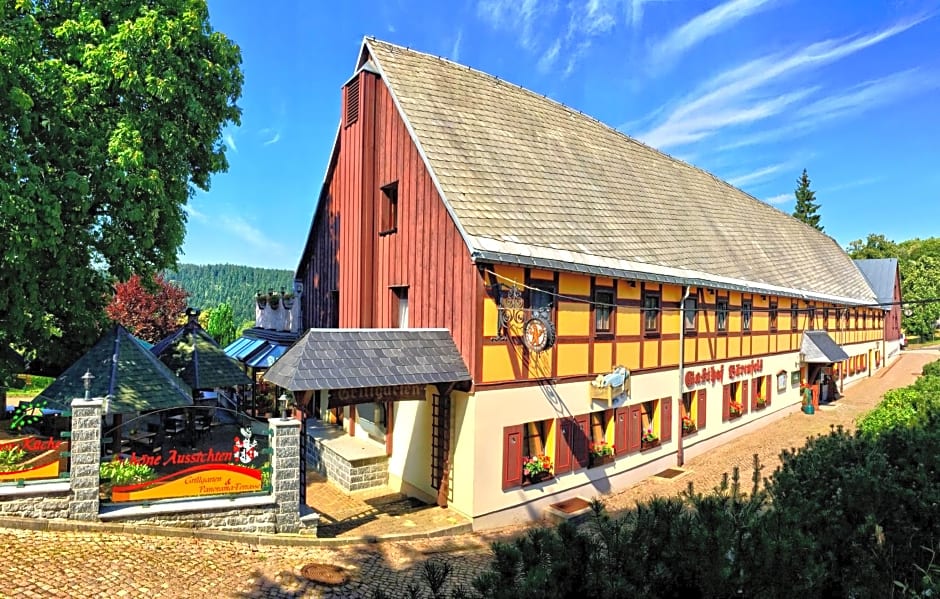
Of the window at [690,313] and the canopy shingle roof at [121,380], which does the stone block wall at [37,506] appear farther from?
the window at [690,313]

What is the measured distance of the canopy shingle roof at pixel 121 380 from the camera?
12.1 meters

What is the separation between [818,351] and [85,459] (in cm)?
2579

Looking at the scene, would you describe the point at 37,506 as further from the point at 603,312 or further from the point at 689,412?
the point at 689,412

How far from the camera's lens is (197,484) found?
29.7 ft

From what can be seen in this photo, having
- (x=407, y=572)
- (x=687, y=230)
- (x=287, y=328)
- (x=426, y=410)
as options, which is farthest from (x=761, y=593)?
(x=287, y=328)

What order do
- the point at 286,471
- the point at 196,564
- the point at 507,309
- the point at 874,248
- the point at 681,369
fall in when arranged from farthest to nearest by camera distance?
1. the point at 874,248
2. the point at 681,369
3. the point at 507,309
4. the point at 286,471
5. the point at 196,564

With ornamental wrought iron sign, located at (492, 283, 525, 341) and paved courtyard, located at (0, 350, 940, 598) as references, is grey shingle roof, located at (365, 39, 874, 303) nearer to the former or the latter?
ornamental wrought iron sign, located at (492, 283, 525, 341)

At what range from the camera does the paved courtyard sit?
22.2 feet

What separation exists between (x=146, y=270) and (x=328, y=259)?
18.6 feet

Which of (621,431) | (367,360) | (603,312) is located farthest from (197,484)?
(621,431)

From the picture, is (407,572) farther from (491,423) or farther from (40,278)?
(40,278)

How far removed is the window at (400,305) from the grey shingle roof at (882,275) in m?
39.5

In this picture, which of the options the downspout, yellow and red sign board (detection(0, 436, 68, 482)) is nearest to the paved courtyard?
yellow and red sign board (detection(0, 436, 68, 482))

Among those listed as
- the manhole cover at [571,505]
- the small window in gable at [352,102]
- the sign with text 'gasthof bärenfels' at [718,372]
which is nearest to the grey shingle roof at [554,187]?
the small window in gable at [352,102]
